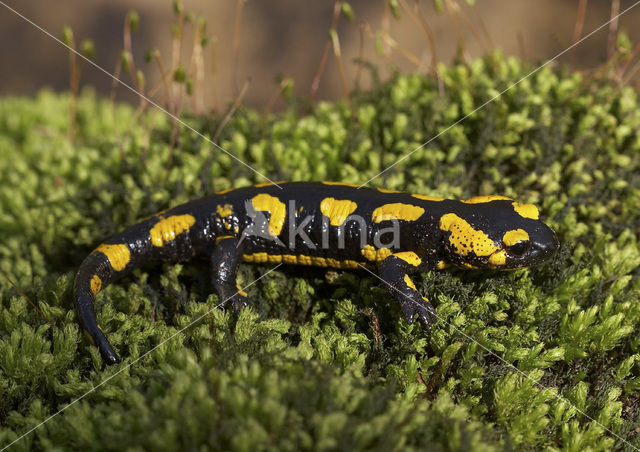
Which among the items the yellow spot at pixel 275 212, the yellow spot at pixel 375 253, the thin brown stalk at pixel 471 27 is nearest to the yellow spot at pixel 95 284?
the yellow spot at pixel 275 212

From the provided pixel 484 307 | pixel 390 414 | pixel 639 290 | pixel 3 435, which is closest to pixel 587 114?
pixel 639 290

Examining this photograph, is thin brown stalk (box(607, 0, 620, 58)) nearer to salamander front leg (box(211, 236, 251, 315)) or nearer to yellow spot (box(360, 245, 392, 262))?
yellow spot (box(360, 245, 392, 262))

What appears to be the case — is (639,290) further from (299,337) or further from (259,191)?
(259,191)

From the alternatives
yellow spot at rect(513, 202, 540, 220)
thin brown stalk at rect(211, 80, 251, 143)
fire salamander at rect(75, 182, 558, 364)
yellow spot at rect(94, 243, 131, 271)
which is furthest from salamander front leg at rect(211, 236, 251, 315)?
yellow spot at rect(513, 202, 540, 220)

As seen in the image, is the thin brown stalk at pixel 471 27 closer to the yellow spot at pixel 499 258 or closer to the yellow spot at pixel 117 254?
the yellow spot at pixel 499 258

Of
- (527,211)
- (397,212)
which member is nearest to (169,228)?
(397,212)

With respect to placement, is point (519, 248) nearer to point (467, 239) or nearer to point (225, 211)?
point (467, 239)
